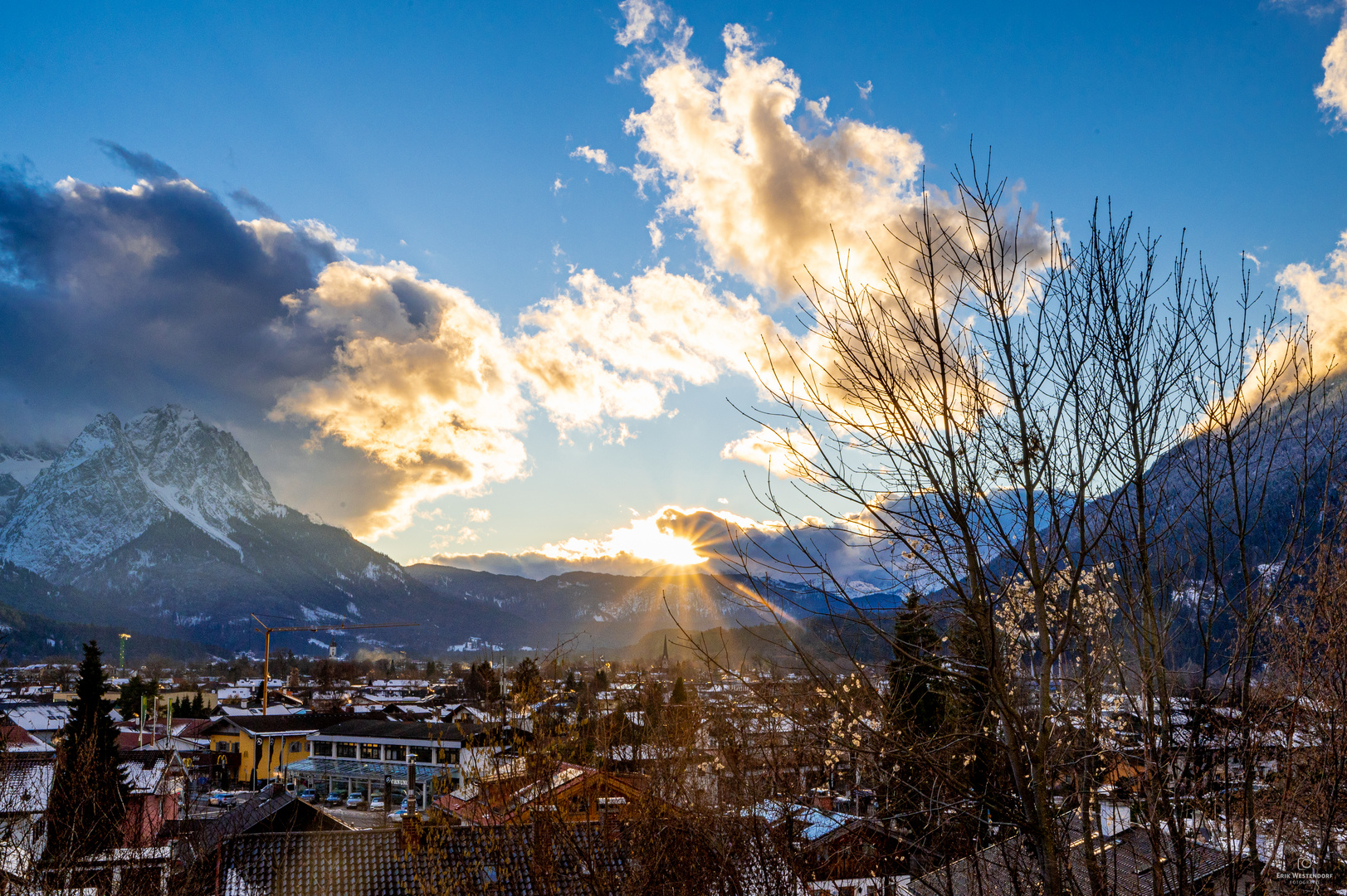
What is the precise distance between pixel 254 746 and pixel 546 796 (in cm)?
4895

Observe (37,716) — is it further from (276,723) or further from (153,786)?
(153,786)

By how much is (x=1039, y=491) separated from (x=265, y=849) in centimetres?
2044

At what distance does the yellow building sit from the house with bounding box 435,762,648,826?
41.4m

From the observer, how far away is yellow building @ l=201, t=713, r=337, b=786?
1989 inches

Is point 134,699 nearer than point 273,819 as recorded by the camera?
No

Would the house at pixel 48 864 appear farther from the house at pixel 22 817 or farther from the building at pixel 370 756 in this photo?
the building at pixel 370 756

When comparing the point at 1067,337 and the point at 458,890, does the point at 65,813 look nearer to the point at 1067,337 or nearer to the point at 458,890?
the point at 458,890

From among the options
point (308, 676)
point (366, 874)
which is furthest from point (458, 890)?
point (308, 676)

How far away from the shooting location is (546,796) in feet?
37.7

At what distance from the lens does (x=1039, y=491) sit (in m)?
3.43

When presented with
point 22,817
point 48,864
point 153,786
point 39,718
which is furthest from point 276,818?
point 39,718

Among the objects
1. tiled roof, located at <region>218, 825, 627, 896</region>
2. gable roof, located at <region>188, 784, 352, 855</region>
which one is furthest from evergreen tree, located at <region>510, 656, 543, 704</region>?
gable roof, located at <region>188, 784, 352, 855</region>

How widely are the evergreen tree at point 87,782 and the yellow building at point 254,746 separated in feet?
80.0

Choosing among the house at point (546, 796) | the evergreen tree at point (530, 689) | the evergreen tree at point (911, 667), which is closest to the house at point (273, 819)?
the house at point (546, 796)
